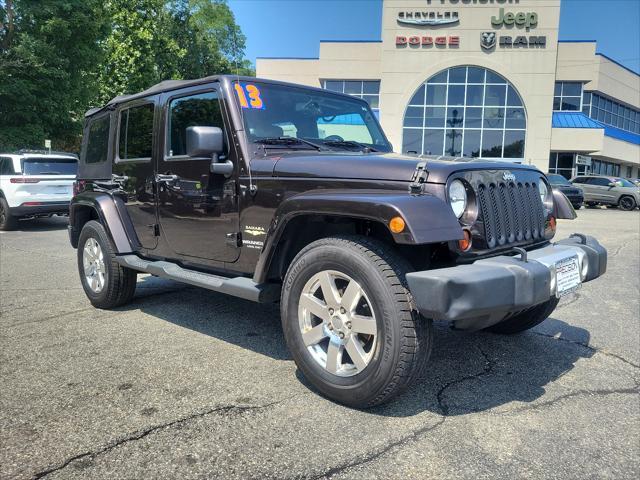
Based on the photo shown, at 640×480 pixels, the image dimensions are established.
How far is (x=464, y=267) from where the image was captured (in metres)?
2.68

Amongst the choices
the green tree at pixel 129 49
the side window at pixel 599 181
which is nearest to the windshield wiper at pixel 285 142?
the green tree at pixel 129 49

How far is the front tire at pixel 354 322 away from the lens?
2.70 meters

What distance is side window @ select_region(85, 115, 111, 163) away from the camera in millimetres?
5332

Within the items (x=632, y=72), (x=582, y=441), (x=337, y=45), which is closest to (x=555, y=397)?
(x=582, y=441)

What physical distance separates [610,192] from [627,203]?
879mm

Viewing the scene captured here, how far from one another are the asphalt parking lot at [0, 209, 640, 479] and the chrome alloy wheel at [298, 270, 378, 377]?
0.93 ft

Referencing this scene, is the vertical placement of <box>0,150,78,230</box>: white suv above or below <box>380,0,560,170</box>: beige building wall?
below

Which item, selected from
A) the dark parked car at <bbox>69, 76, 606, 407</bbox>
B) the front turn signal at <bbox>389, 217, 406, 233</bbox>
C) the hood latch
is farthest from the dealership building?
the front turn signal at <bbox>389, 217, 406, 233</bbox>

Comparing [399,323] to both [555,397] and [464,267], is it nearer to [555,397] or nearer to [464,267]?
[464,267]

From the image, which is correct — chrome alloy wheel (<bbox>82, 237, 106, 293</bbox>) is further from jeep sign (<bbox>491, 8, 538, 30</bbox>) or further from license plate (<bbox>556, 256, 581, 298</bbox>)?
jeep sign (<bbox>491, 8, 538, 30</bbox>)

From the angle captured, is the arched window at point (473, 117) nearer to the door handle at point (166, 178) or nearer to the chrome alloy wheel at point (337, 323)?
the door handle at point (166, 178)

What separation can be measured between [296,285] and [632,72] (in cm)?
4943

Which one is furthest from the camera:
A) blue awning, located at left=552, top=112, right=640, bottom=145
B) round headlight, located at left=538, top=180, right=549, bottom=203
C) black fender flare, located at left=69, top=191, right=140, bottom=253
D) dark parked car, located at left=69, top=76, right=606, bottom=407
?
blue awning, located at left=552, top=112, right=640, bottom=145

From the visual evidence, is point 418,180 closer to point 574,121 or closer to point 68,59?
point 68,59
